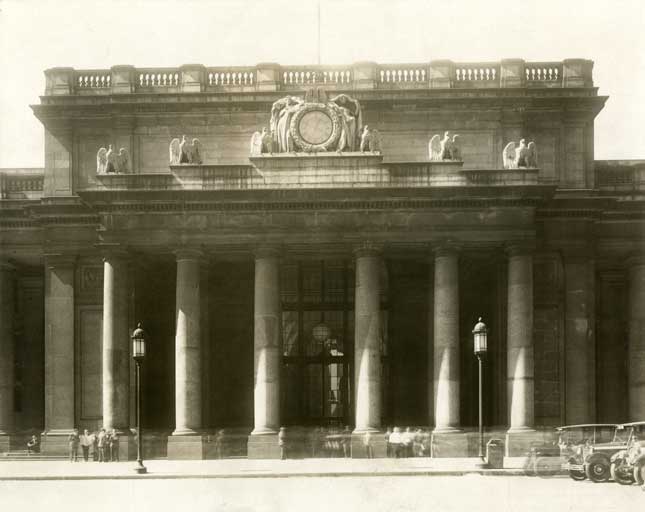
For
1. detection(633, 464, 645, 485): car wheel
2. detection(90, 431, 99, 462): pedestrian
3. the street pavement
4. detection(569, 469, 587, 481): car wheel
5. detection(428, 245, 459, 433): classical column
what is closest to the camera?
Result: the street pavement

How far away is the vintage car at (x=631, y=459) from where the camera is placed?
33.4 m

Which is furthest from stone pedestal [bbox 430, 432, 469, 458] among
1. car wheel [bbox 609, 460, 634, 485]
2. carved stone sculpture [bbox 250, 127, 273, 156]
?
carved stone sculpture [bbox 250, 127, 273, 156]

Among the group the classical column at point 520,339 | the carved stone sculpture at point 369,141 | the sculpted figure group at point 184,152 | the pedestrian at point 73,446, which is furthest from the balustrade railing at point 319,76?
the pedestrian at point 73,446

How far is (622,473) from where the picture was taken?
34188mm

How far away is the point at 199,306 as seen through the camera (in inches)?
1854

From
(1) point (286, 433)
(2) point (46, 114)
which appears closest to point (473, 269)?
(1) point (286, 433)

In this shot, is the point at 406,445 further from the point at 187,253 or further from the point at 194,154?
the point at 194,154

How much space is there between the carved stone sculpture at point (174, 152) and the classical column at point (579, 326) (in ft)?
57.6

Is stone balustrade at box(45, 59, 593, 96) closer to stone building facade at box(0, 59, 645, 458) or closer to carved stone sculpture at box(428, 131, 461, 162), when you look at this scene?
stone building facade at box(0, 59, 645, 458)

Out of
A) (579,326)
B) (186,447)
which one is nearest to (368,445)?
(186,447)

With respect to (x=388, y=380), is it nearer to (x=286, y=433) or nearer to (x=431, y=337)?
(x=431, y=337)

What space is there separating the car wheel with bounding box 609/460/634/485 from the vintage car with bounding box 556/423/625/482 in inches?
21.4

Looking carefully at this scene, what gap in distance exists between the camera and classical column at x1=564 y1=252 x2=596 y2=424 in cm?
4938

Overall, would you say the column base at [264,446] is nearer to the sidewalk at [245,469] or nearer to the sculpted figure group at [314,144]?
the sidewalk at [245,469]
